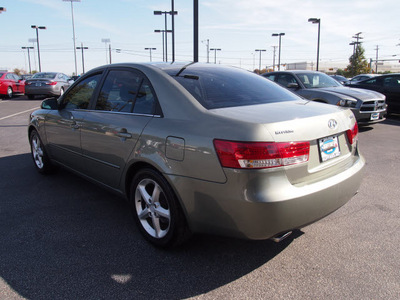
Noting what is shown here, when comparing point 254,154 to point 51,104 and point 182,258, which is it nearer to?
point 182,258

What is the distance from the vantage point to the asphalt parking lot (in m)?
2.35

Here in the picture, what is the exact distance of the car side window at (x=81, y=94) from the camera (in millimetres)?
3824

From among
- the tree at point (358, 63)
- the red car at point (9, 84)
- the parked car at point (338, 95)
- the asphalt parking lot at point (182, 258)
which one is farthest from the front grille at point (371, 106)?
the tree at point (358, 63)

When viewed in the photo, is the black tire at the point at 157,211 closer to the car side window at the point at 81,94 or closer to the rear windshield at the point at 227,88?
the rear windshield at the point at 227,88

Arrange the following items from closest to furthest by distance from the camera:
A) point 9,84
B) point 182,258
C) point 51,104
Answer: point 182,258 → point 51,104 → point 9,84

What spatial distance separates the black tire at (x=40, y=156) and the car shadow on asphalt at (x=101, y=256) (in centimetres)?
102

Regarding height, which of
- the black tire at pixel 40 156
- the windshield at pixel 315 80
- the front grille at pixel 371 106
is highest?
the windshield at pixel 315 80

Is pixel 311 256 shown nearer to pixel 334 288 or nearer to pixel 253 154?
pixel 334 288

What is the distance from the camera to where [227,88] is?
10.2 feet

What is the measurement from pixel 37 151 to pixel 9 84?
1730 cm

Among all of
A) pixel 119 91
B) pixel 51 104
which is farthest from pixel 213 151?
pixel 51 104

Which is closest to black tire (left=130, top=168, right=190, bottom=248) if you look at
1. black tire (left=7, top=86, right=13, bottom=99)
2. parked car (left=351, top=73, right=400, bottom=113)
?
parked car (left=351, top=73, right=400, bottom=113)

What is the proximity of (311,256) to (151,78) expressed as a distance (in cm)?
207

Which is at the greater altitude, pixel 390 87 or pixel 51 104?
pixel 390 87
